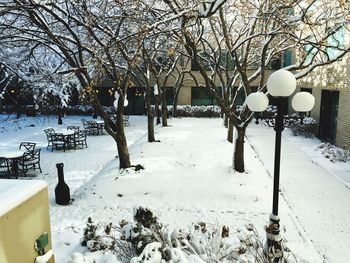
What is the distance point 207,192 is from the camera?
9219mm

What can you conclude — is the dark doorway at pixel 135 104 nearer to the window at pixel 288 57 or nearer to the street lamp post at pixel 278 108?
the window at pixel 288 57

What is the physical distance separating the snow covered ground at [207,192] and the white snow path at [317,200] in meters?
0.02

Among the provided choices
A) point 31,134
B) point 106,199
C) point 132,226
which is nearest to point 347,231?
point 132,226

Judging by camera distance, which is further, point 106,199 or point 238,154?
point 238,154

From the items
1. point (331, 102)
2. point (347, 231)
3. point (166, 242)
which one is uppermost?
point (331, 102)

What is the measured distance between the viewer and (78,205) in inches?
346

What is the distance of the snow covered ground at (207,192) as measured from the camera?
23.3 feet

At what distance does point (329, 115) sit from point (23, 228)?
54.4ft

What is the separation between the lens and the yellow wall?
3184 mm

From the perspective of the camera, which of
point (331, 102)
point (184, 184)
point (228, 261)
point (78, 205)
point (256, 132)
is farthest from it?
point (256, 132)

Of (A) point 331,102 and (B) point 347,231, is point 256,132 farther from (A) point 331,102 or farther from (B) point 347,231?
(B) point 347,231

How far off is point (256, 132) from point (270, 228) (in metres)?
14.9

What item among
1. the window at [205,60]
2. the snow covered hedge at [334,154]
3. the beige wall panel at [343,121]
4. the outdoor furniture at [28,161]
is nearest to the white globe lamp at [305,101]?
the window at [205,60]

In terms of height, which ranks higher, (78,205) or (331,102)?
(331,102)
